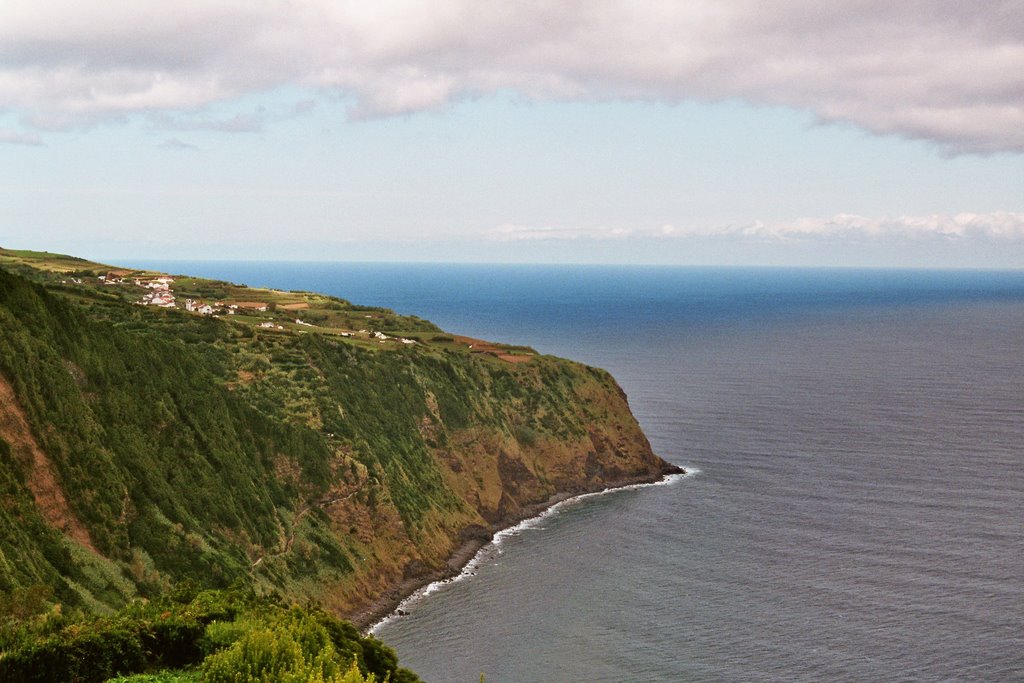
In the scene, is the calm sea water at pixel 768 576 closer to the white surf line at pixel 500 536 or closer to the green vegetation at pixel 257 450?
the white surf line at pixel 500 536

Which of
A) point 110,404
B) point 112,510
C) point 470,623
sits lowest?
point 470,623

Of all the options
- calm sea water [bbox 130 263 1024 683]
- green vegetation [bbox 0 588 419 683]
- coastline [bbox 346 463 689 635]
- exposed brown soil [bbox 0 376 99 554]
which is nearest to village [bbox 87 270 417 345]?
coastline [bbox 346 463 689 635]

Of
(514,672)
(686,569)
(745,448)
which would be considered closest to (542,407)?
(745,448)

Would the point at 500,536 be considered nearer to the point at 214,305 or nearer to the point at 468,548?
the point at 468,548

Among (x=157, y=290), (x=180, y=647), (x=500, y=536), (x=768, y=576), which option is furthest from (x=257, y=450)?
(x=157, y=290)

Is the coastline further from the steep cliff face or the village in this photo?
the village

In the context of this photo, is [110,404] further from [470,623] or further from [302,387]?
[470,623]

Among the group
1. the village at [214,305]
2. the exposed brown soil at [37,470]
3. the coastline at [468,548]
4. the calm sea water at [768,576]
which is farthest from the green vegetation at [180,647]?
the village at [214,305]
